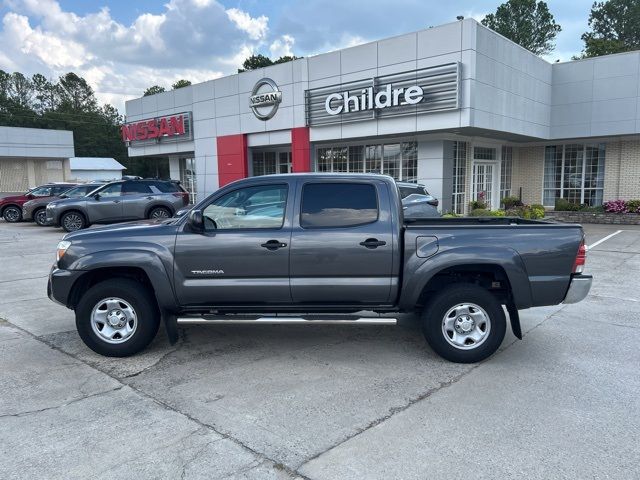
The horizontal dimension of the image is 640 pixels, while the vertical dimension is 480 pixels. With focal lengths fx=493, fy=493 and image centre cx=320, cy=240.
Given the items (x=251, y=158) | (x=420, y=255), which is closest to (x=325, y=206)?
(x=420, y=255)

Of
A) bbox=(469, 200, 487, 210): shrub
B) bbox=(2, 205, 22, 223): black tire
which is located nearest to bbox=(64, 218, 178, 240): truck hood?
bbox=(469, 200, 487, 210): shrub

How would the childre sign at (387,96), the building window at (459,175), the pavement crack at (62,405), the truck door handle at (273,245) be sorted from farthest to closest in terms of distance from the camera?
the building window at (459,175)
the childre sign at (387,96)
the truck door handle at (273,245)
the pavement crack at (62,405)

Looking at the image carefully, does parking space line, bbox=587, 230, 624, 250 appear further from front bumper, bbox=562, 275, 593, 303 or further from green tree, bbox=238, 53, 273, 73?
green tree, bbox=238, 53, 273, 73

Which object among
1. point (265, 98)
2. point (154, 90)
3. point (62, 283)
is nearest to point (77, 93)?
point (154, 90)

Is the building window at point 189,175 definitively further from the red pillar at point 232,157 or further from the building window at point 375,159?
the building window at point 375,159

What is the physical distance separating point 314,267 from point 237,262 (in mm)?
785

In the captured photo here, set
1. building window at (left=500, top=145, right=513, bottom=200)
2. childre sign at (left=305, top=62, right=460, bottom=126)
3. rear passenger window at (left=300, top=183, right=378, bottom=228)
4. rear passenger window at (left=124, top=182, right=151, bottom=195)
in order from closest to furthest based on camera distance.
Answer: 1. rear passenger window at (left=300, top=183, right=378, bottom=228)
2. childre sign at (left=305, top=62, right=460, bottom=126)
3. rear passenger window at (left=124, top=182, right=151, bottom=195)
4. building window at (left=500, top=145, right=513, bottom=200)

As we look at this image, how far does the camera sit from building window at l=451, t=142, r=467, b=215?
1870 centimetres

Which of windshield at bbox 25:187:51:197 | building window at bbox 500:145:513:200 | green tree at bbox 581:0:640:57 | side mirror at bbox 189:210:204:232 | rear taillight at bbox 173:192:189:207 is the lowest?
side mirror at bbox 189:210:204:232

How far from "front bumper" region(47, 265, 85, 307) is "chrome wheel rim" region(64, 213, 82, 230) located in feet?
42.0

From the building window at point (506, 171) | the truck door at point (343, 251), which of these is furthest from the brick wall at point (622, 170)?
the truck door at point (343, 251)

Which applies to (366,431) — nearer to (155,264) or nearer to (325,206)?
(325,206)

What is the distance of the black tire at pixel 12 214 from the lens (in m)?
22.0

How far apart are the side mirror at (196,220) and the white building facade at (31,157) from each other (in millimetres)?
36126
